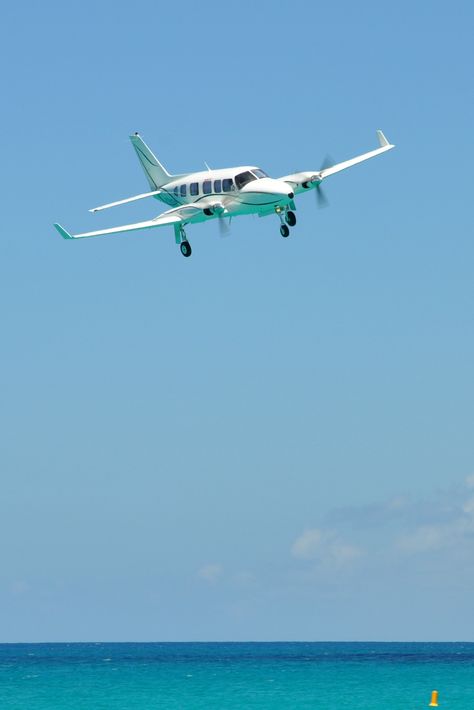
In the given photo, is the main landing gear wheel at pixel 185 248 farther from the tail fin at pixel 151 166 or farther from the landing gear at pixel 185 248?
the tail fin at pixel 151 166

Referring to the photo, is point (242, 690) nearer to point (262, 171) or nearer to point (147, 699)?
point (147, 699)

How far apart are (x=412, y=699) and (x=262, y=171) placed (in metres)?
86.0

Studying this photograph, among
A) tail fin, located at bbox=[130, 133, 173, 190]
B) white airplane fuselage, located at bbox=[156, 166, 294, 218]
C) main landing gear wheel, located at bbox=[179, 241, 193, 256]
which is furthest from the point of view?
tail fin, located at bbox=[130, 133, 173, 190]

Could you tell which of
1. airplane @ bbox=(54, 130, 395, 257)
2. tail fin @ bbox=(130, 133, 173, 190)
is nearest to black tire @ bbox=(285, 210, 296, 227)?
airplane @ bbox=(54, 130, 395, 257)

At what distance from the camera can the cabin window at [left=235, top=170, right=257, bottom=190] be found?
82000 mm

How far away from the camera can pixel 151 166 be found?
9669 centimetres

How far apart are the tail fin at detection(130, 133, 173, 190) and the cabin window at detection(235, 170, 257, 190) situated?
1137 centimetres

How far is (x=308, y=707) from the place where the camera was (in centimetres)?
13900

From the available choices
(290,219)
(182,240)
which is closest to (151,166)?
(182,240)

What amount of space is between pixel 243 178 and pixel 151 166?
1615cm

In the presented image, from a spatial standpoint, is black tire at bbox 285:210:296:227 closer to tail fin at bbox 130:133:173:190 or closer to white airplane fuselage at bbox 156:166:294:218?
white airplane fuselage at bbox 156:166:294:218

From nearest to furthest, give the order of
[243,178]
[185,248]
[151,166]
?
1. [243,178]
2. [185,248]
3. [151,166]

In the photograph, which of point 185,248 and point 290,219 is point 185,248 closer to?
point 185,248

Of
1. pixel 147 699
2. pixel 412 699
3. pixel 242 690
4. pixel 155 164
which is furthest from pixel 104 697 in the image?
pixel 155 164
